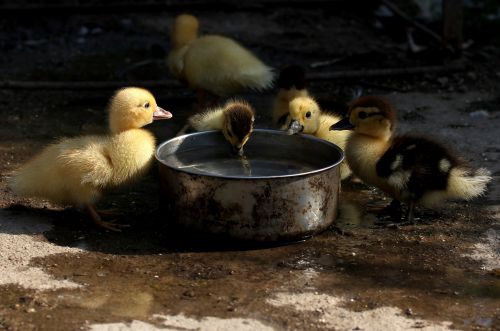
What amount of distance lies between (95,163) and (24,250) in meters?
0.56

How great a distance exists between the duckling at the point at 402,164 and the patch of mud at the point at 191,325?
148cm

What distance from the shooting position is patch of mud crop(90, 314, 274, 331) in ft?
11.8

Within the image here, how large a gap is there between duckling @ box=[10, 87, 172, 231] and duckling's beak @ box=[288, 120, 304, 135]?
0.84 metres

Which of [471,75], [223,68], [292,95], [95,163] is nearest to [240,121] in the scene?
[95,163]

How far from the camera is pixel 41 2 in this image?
10.0m

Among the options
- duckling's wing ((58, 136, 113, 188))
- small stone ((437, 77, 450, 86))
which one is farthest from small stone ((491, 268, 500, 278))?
small stone ((437, 77, 450, 86))

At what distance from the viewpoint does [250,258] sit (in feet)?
14.3

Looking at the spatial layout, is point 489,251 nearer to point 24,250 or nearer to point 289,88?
point 289,88

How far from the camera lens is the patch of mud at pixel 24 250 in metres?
4.04

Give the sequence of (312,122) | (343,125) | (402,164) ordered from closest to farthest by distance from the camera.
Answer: (402,164) < (343,125) < (312,122)

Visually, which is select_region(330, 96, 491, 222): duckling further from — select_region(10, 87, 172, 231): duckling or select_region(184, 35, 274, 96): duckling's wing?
select_region(184, 35, 274, 96): duckling's wing

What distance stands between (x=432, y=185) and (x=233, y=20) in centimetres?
522

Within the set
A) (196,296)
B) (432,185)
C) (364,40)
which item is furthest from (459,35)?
(196,296)

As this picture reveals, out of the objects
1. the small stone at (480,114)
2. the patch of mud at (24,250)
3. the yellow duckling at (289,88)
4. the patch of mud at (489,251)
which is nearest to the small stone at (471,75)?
the small stone at (480,114)
